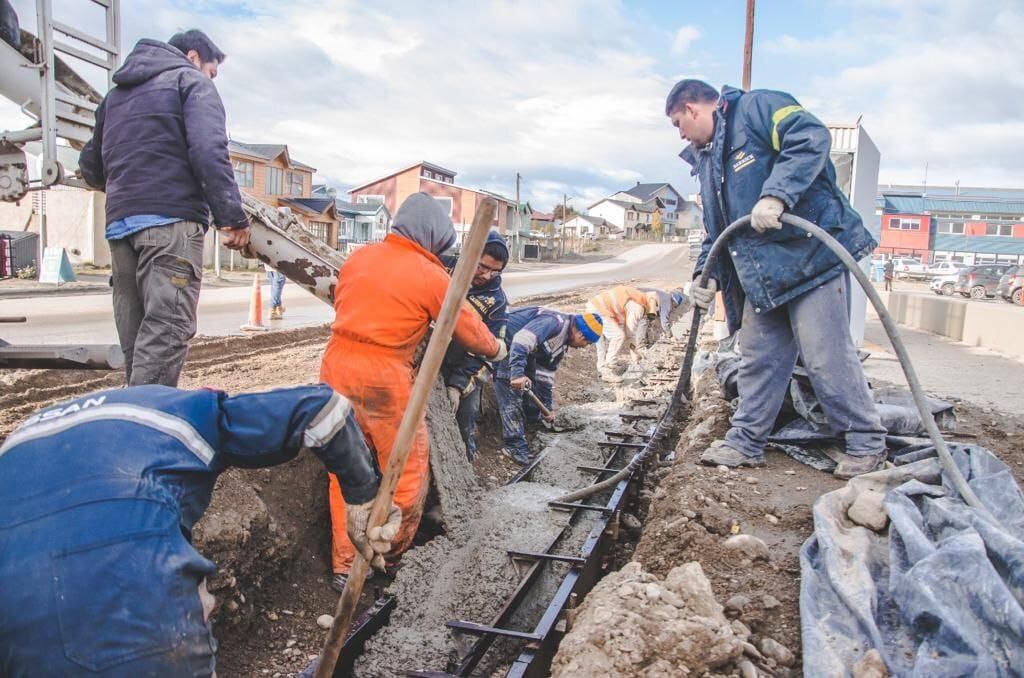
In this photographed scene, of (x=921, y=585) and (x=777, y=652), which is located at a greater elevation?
(x=921, y=585)

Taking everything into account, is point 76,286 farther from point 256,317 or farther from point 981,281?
point 981,281

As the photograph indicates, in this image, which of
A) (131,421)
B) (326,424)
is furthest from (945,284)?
(131,421)

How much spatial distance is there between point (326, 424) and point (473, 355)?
2.87 meters

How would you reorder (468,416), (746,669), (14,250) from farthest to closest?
(14,250), (468,416), (746,669)

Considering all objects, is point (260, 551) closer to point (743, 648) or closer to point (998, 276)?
point (743, 648)

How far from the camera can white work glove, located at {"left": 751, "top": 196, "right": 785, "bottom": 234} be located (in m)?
3.24

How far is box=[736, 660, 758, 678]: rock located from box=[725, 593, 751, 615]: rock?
0.93 feet

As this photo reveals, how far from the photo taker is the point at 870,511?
9.01 feet

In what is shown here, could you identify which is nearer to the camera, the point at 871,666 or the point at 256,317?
the point at 871,666

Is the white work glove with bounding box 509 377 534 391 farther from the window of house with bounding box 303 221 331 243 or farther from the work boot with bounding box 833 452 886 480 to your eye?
the window of house with bounding box 303 221 331 243

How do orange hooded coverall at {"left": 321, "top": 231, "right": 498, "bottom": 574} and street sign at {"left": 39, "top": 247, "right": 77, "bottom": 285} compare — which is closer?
orange hooded coverall at {"left": 321, "top": 231, "right": 498, "bottom": 574}

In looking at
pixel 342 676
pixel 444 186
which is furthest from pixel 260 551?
pixel 444 186

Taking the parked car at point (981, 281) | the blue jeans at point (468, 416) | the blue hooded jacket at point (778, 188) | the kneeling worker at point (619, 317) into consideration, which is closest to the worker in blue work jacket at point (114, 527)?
the blue hooded jacket at point (778, 188)

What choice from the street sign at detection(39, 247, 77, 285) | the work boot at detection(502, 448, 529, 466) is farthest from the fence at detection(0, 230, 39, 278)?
the work boot at detection(502, 448, 529, 466)
